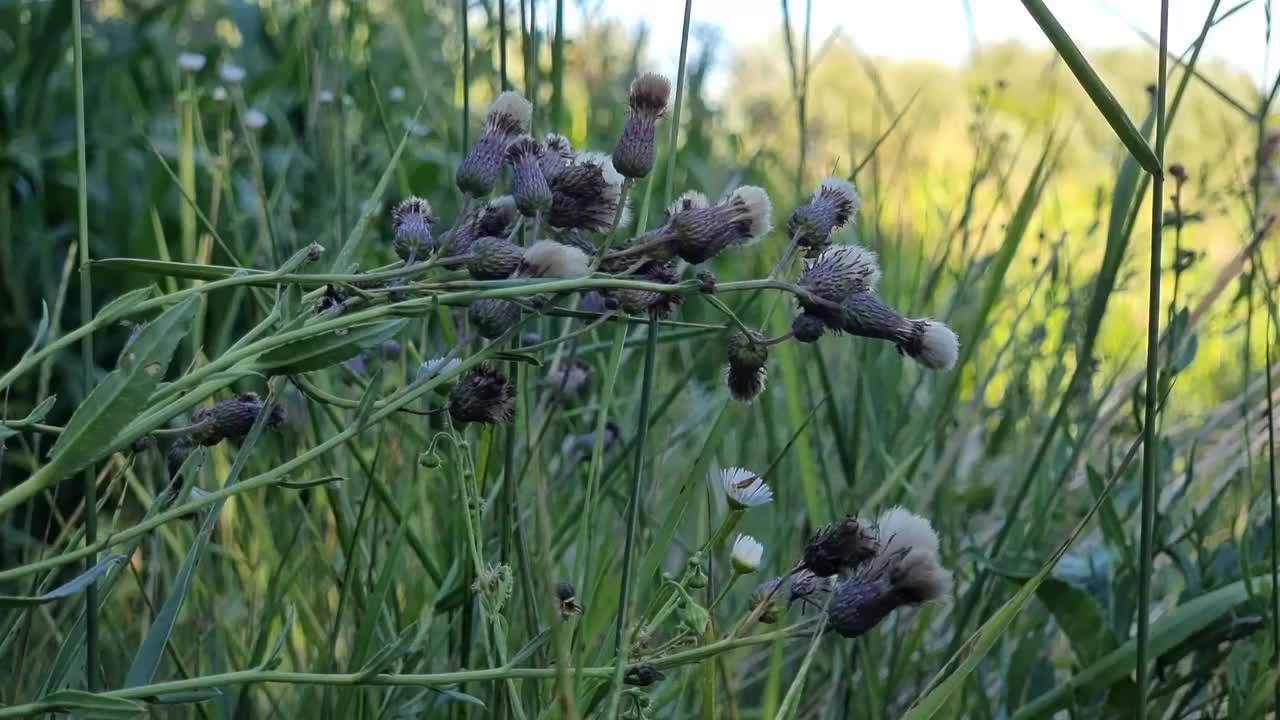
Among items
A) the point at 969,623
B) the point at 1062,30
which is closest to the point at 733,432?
the point at 969,623

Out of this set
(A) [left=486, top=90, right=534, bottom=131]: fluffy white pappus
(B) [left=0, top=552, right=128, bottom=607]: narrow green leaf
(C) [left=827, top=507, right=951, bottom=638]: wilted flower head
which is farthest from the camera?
(A) [left=486, top=90, right=534, bottom=131]: fluffy white pappus

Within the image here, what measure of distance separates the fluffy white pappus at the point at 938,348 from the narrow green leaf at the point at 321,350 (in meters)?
0.29

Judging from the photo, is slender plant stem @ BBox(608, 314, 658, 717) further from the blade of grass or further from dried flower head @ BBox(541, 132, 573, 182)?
the blade of grass

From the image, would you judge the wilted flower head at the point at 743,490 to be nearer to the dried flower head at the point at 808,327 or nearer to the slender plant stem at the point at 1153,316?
the dried flower head at the point at 808,327

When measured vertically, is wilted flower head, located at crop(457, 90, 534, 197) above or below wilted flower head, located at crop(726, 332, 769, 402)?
above

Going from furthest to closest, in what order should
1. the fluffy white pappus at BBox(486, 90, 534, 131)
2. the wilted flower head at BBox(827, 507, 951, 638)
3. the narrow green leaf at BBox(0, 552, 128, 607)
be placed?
the fluffy white pappus at BBox(486, 90, 534, 131) → the wilted flower head at BBox(827, 507, 951, 638) → the narrow green leaf at BBox(0, 552, 128, 607)

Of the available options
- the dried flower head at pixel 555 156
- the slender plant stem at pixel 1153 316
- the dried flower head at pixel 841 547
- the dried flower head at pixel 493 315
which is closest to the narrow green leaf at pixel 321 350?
the dried flower head at pixel 493 315

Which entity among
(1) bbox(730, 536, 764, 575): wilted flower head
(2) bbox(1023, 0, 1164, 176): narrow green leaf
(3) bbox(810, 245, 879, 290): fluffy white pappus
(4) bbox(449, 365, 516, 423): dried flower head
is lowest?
(1) bbox(730, 536, 764, 575): wilted flower head

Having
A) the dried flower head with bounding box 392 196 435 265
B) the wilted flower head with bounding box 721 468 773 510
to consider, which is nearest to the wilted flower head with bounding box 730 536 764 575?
the wilted flower head with bounding box 721 468 773 510

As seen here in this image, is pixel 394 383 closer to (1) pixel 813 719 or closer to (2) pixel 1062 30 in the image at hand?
(1) pixel 813 719

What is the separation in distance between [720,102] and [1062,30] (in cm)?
336

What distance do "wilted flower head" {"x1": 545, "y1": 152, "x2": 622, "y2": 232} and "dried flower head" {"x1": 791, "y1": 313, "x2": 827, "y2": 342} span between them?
0.12 metres

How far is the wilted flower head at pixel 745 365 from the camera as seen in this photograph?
0.68 m

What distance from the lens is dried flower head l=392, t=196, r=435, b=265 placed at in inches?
27.1
